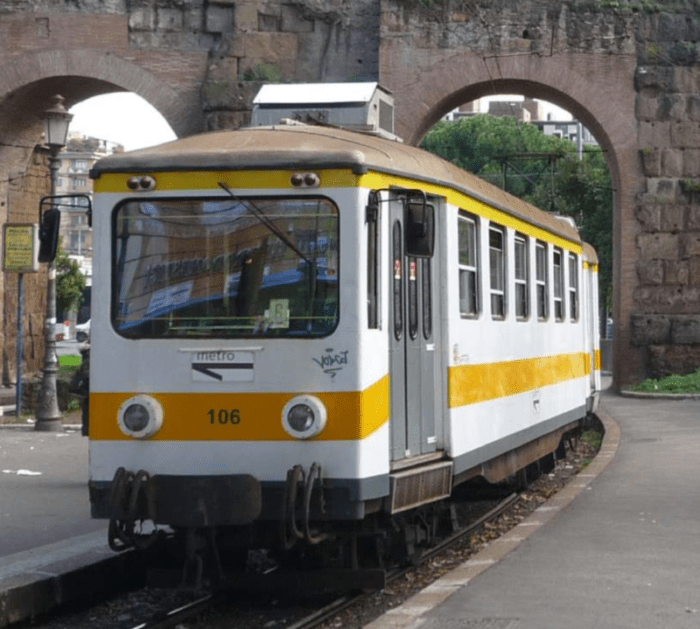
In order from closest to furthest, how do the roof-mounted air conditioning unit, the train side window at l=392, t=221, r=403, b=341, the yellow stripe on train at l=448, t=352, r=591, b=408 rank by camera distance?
the train side window at l=392, t=221, r=403, b=341, the yellow stripe on train at l=448, t=352, r=591, b=408, the roof-mounted air conditioning unit

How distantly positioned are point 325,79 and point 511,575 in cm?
2113

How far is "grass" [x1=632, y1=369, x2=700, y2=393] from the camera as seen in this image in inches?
1129

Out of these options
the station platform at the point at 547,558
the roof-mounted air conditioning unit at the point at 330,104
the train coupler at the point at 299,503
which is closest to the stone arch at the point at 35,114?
the station platform at the point at 547,558

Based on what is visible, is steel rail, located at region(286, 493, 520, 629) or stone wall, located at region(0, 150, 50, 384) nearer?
steel rail, located at region(286, 493, 520, 629)

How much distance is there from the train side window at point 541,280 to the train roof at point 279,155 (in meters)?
3.69

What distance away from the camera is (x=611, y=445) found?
63.8ft

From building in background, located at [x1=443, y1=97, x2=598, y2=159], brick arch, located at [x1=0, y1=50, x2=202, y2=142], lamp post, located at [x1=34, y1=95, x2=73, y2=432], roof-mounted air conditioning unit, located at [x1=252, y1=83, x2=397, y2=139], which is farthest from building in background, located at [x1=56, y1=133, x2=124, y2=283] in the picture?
roof-mounted air conditioning unit, located at [x1=252, y1=83, x2=397, y2=139]

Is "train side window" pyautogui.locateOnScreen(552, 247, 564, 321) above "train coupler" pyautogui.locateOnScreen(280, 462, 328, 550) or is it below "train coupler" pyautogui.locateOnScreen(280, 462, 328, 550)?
above

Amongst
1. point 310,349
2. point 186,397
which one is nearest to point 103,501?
point 186,397

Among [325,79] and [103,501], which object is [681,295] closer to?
[325,79]

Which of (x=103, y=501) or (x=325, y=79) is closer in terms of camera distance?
(x=103, y=501)

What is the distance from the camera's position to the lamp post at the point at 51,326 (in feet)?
73.2

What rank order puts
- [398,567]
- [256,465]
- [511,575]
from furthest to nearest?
1. [398,567]
2. [511,575]
3. [256,465]

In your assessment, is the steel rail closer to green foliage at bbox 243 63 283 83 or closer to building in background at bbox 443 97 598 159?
green foliage at bbox 243 63 283 83
